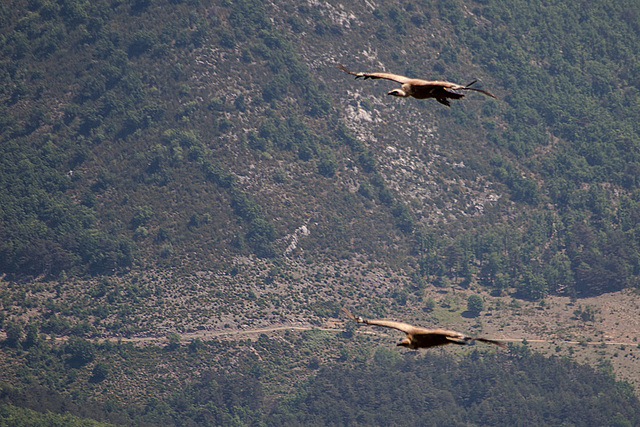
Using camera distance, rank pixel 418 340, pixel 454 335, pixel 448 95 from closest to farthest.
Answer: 1. pixel 454 335
2. pixel 418 340
3. pixel 448 95

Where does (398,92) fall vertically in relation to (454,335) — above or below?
above

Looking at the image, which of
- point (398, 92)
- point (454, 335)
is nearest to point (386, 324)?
point (454, 335)

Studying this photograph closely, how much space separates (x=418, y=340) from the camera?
3497 cm

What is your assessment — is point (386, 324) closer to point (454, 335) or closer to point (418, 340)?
point (418, 340)

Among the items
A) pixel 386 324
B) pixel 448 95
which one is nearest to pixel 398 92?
pixel 448 95

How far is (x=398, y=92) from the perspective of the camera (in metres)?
38.7

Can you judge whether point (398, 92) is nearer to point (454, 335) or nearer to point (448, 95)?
point (448, 95)

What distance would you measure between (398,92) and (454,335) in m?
10.6

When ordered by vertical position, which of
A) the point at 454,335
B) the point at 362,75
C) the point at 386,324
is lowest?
the point at 386,324

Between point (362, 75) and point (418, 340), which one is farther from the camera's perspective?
point (362, 75)

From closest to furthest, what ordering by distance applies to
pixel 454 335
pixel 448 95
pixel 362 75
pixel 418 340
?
A: 1. pixel 454 335
2. pixel 418 340
3. pixel 448 95
4. pixel 362 75

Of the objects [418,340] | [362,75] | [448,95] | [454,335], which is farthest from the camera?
[362,75]

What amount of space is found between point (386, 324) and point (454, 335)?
13.6 ft

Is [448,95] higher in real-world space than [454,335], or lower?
higher
